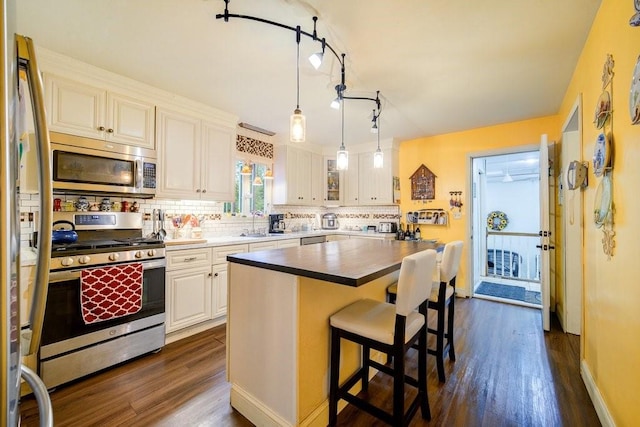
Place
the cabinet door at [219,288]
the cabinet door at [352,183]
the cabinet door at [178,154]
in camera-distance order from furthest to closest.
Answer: the cabinet door at [352,183]
the cabinet door at [219,288]
the cabinet door at [178,154]

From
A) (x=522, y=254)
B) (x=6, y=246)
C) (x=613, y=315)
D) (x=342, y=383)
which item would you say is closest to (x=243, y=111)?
(x=342, y=383)

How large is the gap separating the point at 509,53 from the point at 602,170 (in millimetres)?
1104

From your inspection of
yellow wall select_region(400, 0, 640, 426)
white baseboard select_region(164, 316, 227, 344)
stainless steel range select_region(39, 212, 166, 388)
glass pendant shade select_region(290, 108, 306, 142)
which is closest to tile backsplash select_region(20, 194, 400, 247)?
stainless steel range select_region(39, 212, 166, 388)

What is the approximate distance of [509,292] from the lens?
4.31 metres

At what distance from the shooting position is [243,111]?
10.8ft

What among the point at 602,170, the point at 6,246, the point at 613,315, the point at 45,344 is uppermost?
the point at 602,170

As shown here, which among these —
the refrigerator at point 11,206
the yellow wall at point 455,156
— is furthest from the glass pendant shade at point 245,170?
the refrigerator at point 11,206

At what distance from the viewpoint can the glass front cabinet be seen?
4977 mm

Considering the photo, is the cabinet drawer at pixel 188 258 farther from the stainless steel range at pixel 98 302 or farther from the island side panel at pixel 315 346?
the island side panel at pixel 315 346

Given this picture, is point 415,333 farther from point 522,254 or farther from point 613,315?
point 522,254

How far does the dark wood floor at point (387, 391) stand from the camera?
1.66 m

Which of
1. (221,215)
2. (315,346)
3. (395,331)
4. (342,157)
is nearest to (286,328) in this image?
(315,346)

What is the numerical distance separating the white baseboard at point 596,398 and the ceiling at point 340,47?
2.28 m

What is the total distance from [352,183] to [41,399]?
4548 millimetres
